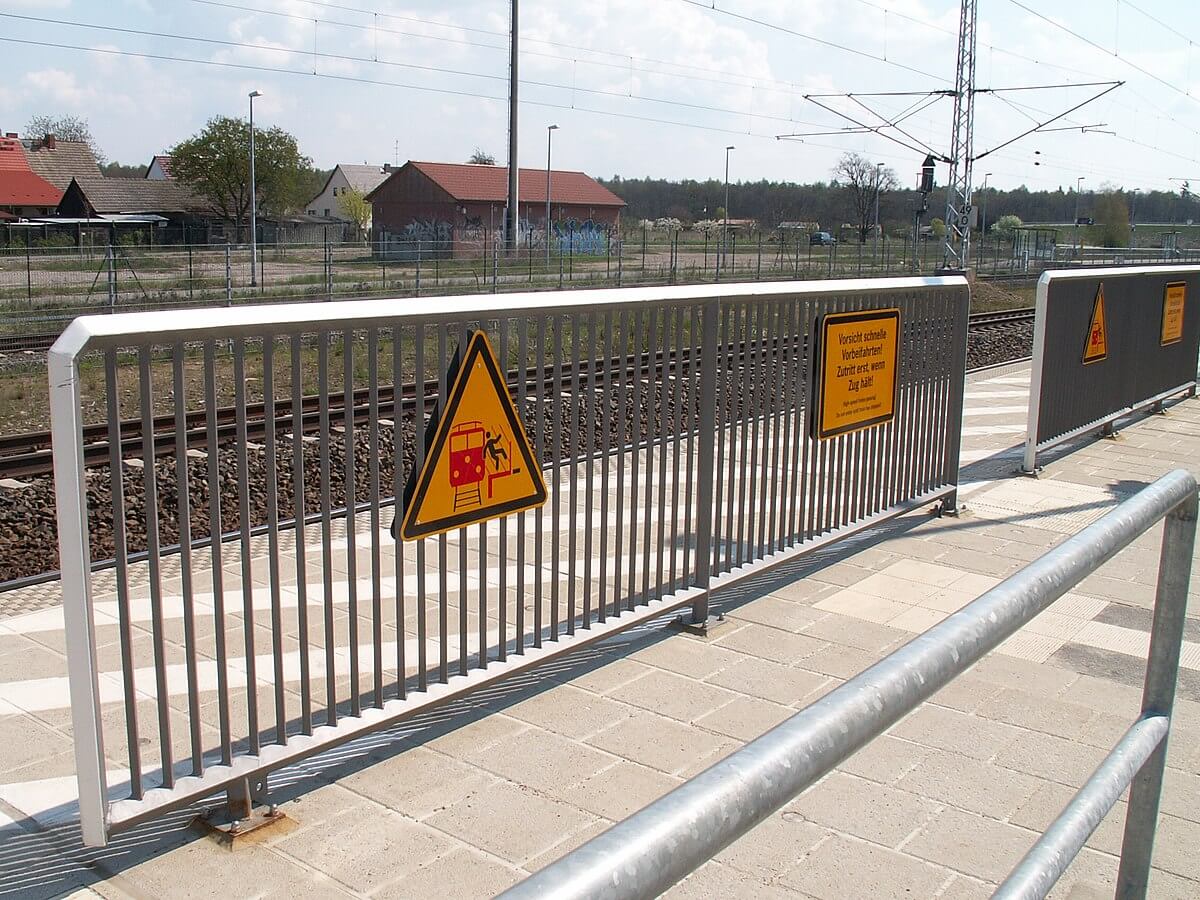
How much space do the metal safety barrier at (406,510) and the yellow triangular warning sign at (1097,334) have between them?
2841mm

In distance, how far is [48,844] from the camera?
12.3 feet

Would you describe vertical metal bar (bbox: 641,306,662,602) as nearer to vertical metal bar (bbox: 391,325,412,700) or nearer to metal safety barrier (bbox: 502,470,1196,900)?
vertical metal bar (bbox: 391,325,412,700)

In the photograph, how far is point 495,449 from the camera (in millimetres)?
4484

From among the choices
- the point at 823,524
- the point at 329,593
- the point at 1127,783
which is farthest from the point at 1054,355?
the point at 1127,783

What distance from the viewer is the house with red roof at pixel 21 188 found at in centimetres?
5769

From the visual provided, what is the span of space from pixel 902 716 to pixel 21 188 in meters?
65.0

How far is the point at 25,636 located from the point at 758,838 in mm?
3504

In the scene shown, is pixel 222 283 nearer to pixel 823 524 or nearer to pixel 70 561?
pixel 823 524

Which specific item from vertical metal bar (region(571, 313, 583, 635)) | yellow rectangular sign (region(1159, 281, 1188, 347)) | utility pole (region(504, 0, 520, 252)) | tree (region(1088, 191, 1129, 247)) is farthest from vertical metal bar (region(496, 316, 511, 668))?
tree (region(1088, 191, 1129, 247))

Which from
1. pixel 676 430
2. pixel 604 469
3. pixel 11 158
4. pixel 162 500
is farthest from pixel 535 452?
pixel 11 158

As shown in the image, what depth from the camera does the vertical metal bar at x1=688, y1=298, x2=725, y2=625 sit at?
18.6 feet

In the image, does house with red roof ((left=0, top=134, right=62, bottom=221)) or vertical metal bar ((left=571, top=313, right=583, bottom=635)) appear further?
house with red roof ((left=0, top=134, right=62, bottom=221))

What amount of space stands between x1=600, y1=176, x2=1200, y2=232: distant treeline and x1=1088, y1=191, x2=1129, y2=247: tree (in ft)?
56.9

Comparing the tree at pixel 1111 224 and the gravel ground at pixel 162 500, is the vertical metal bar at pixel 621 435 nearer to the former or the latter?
the gravel ground at pixel 162 500
